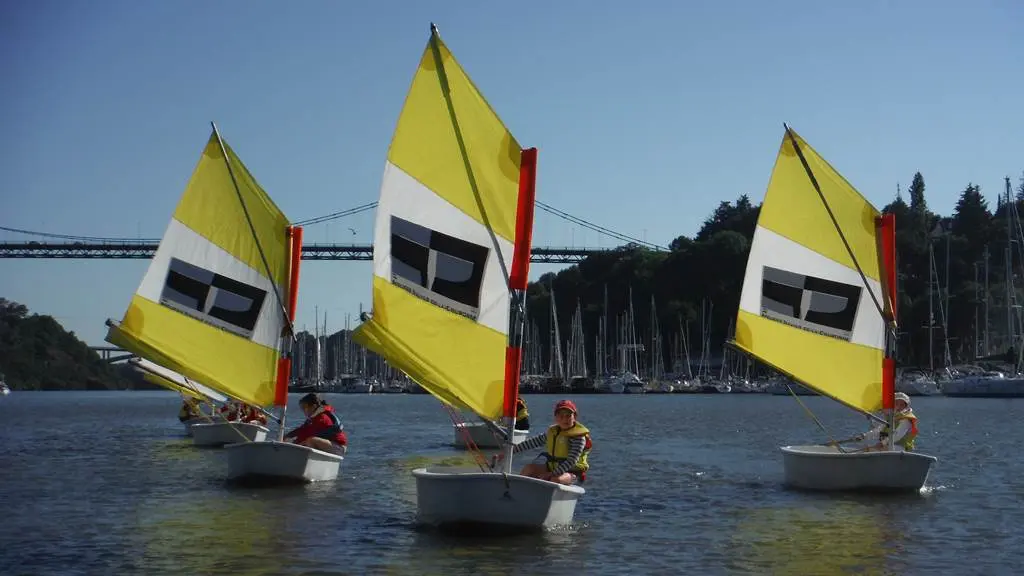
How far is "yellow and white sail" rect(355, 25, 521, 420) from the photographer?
58.3 feet

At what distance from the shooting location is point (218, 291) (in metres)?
25.4

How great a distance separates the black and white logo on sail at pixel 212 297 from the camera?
82.4ft

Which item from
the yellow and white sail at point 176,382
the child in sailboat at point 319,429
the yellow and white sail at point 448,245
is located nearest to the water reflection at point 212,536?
the child in sailboat at point 319,429

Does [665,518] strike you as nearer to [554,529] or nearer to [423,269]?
[554,529]

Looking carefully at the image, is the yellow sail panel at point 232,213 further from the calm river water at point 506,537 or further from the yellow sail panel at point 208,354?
the calm river water at point 506,537

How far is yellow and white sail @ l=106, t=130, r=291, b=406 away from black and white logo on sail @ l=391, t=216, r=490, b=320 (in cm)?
738

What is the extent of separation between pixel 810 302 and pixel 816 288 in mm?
279

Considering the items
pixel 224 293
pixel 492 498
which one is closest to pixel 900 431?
pixel 492 498

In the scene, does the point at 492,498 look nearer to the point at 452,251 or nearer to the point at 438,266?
the point at 438,266

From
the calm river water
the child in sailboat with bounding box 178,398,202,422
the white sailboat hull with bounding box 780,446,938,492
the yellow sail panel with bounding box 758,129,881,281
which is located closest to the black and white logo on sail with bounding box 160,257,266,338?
the calm river water

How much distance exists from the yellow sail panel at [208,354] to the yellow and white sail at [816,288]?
8.83 meters

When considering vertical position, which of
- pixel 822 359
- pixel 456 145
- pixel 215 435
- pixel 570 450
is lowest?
pixel 215 435

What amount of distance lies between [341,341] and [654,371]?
71690 mm

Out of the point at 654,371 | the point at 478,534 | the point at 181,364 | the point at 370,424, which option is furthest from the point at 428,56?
the point at 654,371
